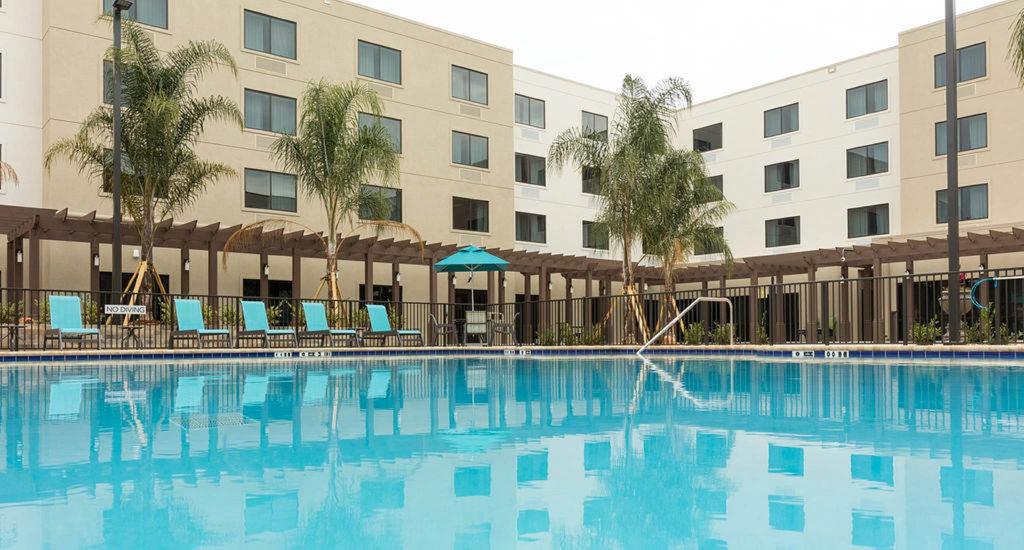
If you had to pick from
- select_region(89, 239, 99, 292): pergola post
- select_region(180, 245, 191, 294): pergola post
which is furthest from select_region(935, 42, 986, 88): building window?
select_region(89, 239, 99, 292): pergola post


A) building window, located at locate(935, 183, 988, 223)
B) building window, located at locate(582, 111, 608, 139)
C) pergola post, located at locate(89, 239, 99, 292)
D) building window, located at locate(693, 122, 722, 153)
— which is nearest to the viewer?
pergola post, located at locate(89, 239, 99, 292)

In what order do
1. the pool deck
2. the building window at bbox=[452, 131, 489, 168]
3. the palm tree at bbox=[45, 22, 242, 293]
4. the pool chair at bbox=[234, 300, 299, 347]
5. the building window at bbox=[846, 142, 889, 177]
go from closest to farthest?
the pool deck
the pool chair at bbox=[234, 300, 299, 347]
the palm tree at bbox=[45, 22, 242, 293]
the building window at bbox=[846, 142, 889, 177]
the building window at bbox=[452, 131, 489, 168]

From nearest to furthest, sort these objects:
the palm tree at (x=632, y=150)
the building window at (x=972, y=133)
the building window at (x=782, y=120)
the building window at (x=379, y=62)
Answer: the palm tree at (x=632, y=150), the building window at (x=972, y=133), the building window at (x=379, y=62), the building window at (x=782, y=120)

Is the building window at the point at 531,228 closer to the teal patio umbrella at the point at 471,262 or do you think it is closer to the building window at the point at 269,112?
the building window at the point at 269,112

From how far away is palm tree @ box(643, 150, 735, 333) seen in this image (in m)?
21.2

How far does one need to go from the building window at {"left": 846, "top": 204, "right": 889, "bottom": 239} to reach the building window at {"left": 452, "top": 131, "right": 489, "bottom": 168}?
13183mm

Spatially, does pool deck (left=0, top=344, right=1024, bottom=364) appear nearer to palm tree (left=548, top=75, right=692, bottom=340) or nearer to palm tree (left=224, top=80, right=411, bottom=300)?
palm tree (left=548, top=75, right=692, bottom=340)

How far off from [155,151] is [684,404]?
1503cm

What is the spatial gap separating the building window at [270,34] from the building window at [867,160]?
19.4 m

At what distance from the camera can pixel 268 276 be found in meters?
24.0

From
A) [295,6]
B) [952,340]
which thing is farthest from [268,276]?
[952,340]

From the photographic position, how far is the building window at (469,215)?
29375 millimetres

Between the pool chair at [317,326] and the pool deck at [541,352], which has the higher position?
the pool chair at [317,326]

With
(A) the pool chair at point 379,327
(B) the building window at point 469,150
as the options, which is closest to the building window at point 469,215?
(B) the building window at point 469,150
